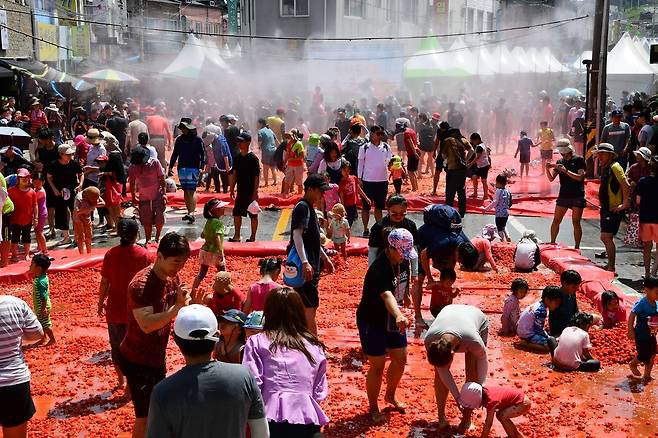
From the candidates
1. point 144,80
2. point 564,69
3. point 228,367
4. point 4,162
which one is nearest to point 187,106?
point 144,80

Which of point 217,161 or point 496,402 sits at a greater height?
point 217,161

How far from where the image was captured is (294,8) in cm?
4931

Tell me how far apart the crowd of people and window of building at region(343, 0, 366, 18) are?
31.0 m

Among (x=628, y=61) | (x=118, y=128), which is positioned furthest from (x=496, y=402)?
(x=628, y=61)

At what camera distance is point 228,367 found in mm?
4258

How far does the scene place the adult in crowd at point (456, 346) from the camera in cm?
634

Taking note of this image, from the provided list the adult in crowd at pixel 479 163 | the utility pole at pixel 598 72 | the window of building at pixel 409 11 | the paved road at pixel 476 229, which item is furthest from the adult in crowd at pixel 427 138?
the window of building at pixel 409 11

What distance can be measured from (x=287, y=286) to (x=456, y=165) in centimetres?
964

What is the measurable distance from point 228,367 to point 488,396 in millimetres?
2778

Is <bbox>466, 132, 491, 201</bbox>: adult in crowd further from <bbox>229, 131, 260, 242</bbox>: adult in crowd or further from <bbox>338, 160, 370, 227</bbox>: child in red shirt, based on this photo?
<bbox>229, 131, 260, 242</bbox>: adult in crowd

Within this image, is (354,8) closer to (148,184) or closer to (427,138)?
(427,138)

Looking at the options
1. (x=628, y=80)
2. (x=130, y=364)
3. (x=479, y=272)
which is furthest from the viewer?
(x=628, y=80)

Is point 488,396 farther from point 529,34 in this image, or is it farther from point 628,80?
point 529,34

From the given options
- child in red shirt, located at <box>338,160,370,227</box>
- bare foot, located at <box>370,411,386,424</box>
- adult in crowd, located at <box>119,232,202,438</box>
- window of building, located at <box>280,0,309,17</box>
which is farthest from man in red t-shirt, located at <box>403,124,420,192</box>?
window of building, located at <box>280,0,309,17</box>
